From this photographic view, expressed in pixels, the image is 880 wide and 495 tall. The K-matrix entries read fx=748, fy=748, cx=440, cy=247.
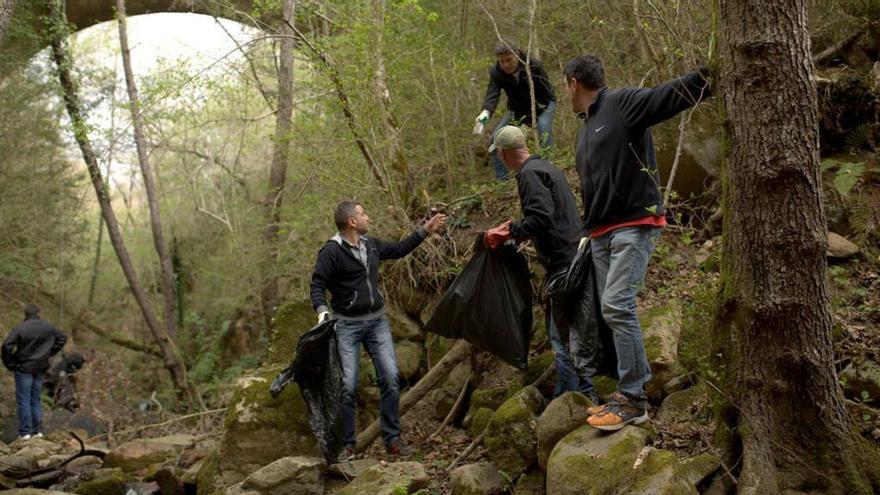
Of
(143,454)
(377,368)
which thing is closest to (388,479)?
(377,368)

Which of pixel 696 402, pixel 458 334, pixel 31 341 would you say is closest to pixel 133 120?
pixel 31 341

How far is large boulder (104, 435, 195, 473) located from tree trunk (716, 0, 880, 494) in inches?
270

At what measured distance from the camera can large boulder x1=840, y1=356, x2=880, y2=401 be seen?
3967mm

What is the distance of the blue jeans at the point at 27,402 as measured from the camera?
9812mm

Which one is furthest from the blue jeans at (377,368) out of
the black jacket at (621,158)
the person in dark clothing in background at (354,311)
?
the black jacket at (621,158)

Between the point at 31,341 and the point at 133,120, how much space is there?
3.33 meters

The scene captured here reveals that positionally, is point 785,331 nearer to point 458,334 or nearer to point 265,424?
point 458,334

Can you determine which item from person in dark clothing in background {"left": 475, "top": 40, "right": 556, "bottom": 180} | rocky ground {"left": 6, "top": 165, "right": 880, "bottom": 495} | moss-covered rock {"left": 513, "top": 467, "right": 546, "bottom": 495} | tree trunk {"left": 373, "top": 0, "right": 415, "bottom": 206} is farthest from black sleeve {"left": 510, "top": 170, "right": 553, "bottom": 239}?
tree trunk {"left": 373, "top": 0, "right": 415, "bottom": 206}

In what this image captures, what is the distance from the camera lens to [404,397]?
6898 millimetres

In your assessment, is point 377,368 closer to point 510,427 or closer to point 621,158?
point 510,427

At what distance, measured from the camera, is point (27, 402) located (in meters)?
9.84

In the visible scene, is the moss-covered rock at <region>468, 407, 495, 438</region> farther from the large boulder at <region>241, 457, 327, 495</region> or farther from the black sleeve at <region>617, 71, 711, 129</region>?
the black sleeve at <region>617, 71, 711, 129</region>

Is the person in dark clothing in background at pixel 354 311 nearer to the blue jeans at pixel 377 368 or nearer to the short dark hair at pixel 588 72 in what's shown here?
the blue jeans at pixel 377 368

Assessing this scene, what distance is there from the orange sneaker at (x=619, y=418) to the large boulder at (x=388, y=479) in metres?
1.44
